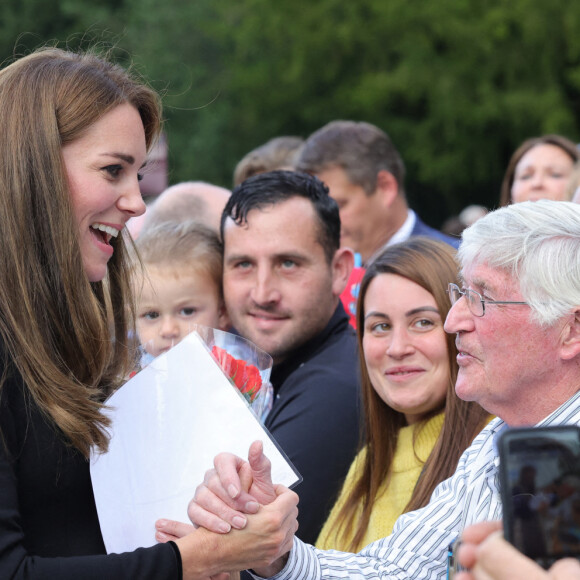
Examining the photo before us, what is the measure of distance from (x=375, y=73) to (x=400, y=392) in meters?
18.5

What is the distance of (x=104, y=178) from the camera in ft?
7.57

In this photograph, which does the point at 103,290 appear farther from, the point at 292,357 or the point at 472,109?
the point at 472,109

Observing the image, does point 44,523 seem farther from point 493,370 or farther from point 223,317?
point 223,317

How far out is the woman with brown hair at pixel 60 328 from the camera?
2080 mm

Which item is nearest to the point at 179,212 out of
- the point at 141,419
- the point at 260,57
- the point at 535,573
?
the point at 141,419

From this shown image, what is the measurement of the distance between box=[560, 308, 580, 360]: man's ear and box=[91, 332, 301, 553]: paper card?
754 mm

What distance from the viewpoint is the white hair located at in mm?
2309

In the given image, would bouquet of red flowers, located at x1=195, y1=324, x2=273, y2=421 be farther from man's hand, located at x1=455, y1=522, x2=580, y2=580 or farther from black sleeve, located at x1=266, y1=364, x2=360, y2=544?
man's hand, located at x1=455, y1=522, x2=580, y2=580

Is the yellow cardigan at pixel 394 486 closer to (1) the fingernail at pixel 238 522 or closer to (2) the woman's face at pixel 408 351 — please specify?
(2) the woman's face at pixel 408 351

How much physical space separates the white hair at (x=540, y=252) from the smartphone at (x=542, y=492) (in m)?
1.12

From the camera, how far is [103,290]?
2635mm

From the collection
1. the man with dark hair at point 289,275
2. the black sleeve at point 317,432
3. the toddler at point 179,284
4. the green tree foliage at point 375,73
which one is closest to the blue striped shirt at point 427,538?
the black sleeve at point 317,432

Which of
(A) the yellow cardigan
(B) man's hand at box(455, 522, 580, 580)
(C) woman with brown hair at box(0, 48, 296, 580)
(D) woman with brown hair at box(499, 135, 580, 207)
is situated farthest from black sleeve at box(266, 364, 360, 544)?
(D) woman with brown hair at box(499, 135, 580, 207)

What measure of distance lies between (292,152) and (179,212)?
180 cm
